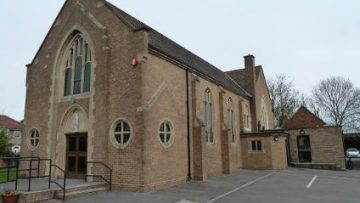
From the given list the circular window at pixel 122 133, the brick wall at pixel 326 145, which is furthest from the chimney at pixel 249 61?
the circular window at pixel 122 133

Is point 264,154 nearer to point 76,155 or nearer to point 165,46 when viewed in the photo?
point 165,46

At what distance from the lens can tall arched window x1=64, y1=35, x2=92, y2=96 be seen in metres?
15.8

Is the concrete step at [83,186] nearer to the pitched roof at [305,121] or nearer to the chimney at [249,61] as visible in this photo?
the chimney at [249,61]

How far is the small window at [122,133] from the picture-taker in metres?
13.5

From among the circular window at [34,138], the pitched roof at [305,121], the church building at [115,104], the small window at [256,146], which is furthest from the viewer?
the pitched roof at [305,121]

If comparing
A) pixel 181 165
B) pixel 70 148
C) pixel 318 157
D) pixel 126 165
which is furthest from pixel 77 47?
pixel 318 157

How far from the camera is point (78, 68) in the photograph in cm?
1641

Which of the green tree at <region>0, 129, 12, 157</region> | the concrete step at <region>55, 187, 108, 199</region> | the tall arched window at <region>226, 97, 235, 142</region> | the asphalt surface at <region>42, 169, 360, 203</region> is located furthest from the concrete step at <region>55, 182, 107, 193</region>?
the green tree at <region>0, 129, 12, 157</region>

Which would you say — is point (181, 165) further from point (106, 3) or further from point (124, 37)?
point (106, 3)

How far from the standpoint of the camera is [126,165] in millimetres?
13156

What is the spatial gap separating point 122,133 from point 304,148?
21391 millimetres

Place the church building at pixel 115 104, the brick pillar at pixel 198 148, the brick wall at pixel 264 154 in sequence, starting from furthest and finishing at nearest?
the brick wall at pixel 264 154 → the brick pillar at pixel 198 148 → the church building at pixel 115 104

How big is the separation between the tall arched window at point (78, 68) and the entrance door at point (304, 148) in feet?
71.9

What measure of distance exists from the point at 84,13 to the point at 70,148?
7427 millimetres
